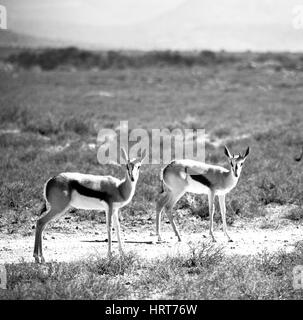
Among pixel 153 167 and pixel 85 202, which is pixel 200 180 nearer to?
pixel 85 202

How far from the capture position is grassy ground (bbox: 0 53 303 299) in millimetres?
8266

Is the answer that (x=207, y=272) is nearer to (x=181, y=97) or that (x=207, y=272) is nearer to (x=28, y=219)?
(x=28, y=219)

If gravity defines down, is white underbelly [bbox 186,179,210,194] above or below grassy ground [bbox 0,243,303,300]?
above

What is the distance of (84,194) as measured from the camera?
9273 mm

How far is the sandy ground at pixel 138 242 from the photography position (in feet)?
32.1

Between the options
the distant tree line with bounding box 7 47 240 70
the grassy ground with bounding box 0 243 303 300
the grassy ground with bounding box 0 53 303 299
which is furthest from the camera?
the distant tree line with bounding box 7 47 240 70

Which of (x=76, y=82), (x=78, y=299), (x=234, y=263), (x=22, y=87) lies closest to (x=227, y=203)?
(x=234, y=263)

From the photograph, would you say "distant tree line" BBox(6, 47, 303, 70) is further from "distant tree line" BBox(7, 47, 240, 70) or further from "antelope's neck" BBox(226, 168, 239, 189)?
"antelope's neck" BBox(226, 168, 239, 189)

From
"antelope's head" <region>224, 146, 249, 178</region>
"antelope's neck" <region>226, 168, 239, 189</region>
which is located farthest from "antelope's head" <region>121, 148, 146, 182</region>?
"antelope's neck" <region>226, 168, 239, 189</region>

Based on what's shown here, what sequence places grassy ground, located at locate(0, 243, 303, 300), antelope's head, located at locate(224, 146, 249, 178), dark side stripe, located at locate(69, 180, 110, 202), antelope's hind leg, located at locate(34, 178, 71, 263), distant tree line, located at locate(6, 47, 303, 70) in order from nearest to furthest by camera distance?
1. grassy ground, located at locate(0, 243, 303, 300)
2. antelope's hind leg, located at locate(34, 178, 71, 263)
3. dark side stripe, located at locate(69, 180, 110, 202)
4. antelope's head, located at locate(224, 146, 249, 178)
5. distant tree line, located at locate(6, 47, 303, 70)

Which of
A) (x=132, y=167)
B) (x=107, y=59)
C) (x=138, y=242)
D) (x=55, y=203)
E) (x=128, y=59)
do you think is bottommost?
(x=138, y=242)

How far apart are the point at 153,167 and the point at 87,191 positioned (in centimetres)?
724

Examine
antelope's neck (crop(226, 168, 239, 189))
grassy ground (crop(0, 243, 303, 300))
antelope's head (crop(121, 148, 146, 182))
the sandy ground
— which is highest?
antelope's head (crop(121, 148, 146, 182))

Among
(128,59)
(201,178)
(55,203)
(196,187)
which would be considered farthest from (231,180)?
(128,59)
